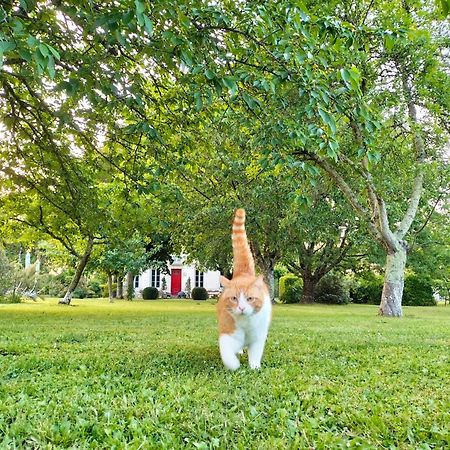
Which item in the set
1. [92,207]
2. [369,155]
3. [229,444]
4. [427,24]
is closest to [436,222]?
[427,24]

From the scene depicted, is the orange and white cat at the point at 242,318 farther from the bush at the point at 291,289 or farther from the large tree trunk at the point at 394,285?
the bush at the point at 291,289

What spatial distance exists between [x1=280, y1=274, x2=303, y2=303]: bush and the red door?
12.4 m

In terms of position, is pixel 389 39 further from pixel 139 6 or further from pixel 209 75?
pixel 139 6

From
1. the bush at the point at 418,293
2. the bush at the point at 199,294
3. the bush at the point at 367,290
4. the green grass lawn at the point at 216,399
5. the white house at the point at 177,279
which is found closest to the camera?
the green grass lawn at the point at 216,399

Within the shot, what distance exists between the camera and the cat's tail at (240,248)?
16.3 ft

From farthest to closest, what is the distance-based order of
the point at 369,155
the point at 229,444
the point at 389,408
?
1. the point at 369,155
2. the point at 389,408
3. the point at 229,444

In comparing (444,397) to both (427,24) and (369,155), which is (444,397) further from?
(427,24)

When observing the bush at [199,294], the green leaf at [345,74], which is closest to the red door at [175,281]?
the bush at [199,294]

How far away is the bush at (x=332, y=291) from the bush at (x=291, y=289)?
1576mm

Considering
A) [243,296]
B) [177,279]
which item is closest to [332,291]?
[177,279]

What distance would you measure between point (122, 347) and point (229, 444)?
3.80m

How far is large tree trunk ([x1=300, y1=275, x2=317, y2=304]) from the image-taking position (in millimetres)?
28531

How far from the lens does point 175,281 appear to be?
138 feet

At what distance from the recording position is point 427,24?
46.2 ft
